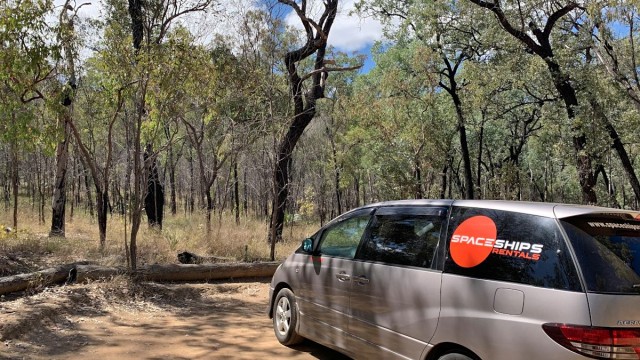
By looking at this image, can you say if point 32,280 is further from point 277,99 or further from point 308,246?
point 277,99

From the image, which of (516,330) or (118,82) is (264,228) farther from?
(516,330)

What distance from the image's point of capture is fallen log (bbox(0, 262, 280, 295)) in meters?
7.36

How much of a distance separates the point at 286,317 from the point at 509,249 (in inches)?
126

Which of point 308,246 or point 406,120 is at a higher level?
point 406,120

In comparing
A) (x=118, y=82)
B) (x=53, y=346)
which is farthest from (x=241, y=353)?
(x=118, y=82)

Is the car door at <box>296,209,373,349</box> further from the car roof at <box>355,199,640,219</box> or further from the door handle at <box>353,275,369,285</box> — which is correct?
the car roof at <box>355,199,640,219</box>

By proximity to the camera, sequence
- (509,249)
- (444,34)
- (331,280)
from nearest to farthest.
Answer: (509,249) → (331,280) → (444,34)

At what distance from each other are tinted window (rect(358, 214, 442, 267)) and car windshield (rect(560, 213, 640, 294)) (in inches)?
45.8

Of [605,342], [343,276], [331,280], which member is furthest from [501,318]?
[331,280]

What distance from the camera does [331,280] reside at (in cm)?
516

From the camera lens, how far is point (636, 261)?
3.20 meters

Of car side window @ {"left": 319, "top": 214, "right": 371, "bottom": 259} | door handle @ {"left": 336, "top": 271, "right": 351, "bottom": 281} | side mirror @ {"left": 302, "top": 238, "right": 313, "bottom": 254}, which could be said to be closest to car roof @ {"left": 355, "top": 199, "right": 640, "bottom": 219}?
car side window @ {"left": 319, "top": 214, "right": 371, "bottom": 259}

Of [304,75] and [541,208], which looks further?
[304,75]

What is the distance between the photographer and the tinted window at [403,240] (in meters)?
4.20
